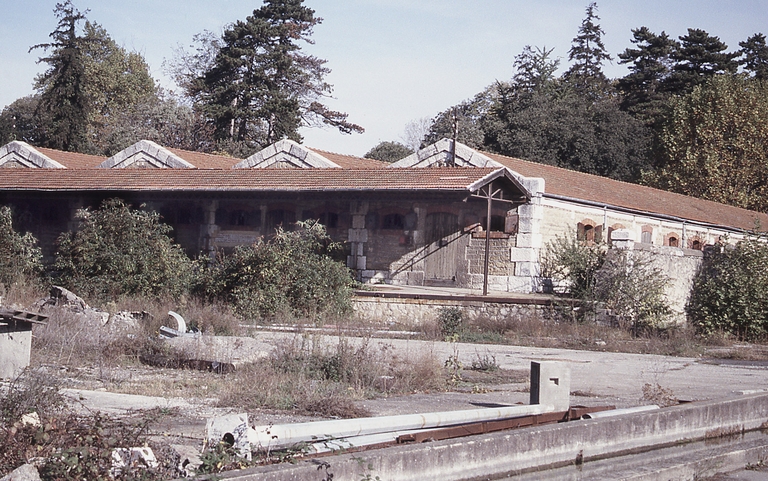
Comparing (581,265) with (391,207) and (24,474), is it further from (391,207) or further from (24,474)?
(24,474)

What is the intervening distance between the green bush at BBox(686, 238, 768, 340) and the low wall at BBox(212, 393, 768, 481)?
35.1 feet

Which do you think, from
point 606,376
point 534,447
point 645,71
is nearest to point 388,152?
point 645,71

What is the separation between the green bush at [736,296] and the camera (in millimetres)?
19234

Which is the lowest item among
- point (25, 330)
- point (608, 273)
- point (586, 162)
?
point (25, 330)

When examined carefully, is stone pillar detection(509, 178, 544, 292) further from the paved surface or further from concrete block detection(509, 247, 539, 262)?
Result: the paved surface

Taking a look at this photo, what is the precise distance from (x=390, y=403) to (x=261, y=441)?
3408 millimetres

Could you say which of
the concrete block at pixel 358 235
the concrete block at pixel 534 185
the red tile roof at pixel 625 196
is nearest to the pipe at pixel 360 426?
the concrete block at pixel 534 185

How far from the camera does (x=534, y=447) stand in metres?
6.88

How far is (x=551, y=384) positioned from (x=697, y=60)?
5233 centimetres

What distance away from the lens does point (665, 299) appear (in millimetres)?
19812

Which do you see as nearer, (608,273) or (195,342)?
(195,342)

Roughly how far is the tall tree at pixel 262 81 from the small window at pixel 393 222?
24047 mm

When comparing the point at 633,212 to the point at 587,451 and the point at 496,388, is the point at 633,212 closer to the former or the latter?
the point at 496,388

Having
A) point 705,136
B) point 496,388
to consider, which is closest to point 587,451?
point 496,388
